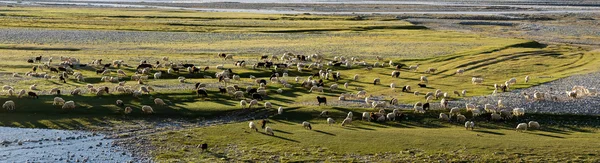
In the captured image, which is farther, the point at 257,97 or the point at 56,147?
the point at 257,97

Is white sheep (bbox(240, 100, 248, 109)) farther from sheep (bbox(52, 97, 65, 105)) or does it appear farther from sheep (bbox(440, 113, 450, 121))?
sheep (bbox(440, 113, 450, 121))

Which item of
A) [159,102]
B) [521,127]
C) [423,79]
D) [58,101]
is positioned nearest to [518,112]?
[521,127]

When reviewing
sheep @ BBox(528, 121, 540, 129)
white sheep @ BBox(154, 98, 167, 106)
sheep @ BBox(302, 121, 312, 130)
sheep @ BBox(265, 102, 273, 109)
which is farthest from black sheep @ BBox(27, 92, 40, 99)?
sheep @ BBox(528, 121, 540, 129)

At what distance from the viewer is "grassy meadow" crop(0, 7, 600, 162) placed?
2142cm

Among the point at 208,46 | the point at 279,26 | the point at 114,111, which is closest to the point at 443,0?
the point at 279,26

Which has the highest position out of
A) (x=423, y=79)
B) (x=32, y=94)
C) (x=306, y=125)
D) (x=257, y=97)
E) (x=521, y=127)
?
(x=423, y=79)

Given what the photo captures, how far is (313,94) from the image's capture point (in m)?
31.6

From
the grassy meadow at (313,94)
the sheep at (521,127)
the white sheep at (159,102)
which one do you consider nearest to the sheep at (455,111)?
the grassy meadow at (313,94)

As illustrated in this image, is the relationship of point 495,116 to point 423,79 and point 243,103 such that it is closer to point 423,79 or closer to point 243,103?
point 243,103

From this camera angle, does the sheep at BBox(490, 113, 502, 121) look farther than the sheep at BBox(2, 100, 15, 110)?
No

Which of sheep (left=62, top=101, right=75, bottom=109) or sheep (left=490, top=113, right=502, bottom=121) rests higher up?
sheep (left=490, top=113, right=502, bottom=121)

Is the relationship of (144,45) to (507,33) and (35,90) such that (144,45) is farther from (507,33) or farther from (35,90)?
(507,33)

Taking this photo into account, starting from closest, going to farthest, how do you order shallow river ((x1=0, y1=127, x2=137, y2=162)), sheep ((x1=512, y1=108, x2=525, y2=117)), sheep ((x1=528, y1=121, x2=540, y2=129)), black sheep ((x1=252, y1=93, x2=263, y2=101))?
shallow river ((x1=0, y1=127, x2=137, y2=162))
sheep ((x1=528, y1=121, x2=540, y2=129))
sheep ((x1=512, y1=108, x2=525, y2=117))
black sheep ((x1=252, y1=93, x2=263, y2=101))

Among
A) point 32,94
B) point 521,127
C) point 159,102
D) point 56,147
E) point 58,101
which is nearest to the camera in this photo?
point 56,147
